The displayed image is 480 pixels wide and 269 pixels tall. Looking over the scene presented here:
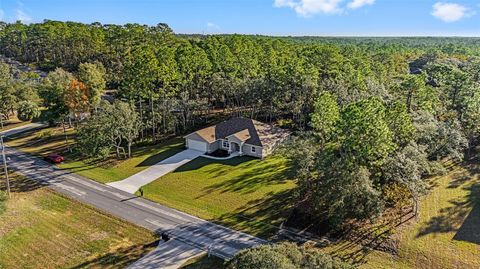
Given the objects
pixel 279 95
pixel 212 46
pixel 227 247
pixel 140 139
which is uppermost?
pixel 212 46

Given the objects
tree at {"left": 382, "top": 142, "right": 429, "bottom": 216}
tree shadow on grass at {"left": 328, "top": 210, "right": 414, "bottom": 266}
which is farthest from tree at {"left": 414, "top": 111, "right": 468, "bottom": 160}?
tree shadow on grass at {"left": 328, "top": 210, "right": 414, "bottom": 266}

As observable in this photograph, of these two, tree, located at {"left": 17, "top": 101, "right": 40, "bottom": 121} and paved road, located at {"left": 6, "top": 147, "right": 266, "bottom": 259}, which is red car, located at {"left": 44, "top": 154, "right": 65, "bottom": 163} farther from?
tree, located at {"left": 17, "top": 101, "right": 40, "bottom": 121}

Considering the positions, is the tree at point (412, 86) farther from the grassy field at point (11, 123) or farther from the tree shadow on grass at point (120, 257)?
the grassy field at point (11, 123)

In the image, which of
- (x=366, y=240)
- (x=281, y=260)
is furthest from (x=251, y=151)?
(x=281, y=260)

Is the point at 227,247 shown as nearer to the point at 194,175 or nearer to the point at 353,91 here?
the point at 194,175

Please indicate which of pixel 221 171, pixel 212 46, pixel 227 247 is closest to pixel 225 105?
pixel 212 46

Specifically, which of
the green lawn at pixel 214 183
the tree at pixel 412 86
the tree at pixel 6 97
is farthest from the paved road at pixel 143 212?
the tree at pixel 412 86
